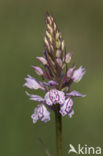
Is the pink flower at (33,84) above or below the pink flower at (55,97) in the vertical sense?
above

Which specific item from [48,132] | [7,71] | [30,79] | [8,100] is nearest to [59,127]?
[30,79]

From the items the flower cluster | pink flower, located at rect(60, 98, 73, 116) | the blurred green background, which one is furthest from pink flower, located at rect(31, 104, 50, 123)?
the blurred green background

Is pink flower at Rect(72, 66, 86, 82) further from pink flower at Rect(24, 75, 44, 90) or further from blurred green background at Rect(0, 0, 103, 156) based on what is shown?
blurred green background at Rect(0, 0, 103, 156)

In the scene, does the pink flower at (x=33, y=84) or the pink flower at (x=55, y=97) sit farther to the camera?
the pink flower at (x=33, y=84)

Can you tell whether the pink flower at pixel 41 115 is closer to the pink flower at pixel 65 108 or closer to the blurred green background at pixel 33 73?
the pink flower at pixel 65 108

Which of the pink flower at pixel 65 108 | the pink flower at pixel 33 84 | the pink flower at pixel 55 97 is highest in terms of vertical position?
the pink flower at pixel 33 84

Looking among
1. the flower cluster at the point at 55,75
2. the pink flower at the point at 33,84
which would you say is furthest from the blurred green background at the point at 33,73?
the flower cluster at the point at 55,75

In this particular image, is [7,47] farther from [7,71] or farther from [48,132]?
[48,132]

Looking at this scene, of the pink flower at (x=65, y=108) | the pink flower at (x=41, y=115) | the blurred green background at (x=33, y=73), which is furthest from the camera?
the blurred green background at (x=33, y=73)
